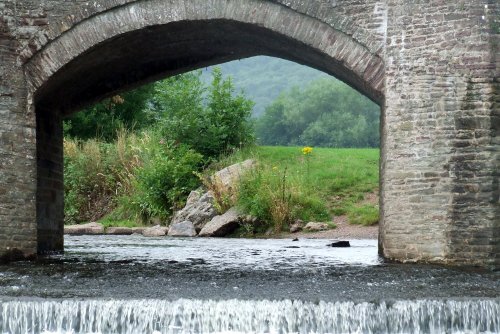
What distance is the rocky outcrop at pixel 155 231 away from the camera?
1920 centimetres

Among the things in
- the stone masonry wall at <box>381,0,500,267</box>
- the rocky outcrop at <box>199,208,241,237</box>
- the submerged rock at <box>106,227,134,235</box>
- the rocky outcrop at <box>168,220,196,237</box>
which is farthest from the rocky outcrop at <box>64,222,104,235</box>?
the stone masonry wall at <box>381,0,500,267</box>

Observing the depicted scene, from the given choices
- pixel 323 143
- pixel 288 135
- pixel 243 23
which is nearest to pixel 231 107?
pixel 243 23

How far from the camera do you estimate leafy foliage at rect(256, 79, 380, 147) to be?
2212 inches

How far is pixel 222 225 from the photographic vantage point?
18641mm

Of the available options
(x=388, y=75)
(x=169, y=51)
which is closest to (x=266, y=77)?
(x=169, y=51)

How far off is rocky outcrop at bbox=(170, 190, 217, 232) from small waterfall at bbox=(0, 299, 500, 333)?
1194cm

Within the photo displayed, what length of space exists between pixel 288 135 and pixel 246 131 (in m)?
38.0

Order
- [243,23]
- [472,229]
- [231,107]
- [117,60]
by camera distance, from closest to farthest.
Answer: [472,229] → [243,23] → [117,60] → [231,107]

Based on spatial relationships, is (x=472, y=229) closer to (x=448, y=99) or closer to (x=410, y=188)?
(x=410, y=188)

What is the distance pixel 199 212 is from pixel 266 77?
68564mm

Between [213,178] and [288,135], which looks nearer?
[213,178]

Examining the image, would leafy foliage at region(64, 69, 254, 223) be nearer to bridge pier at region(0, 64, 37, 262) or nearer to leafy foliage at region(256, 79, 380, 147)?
bridge pier at region(0, 64, 37, 262)

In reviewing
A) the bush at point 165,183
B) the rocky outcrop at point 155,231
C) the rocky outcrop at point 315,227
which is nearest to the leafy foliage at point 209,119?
the bush at point 165,183

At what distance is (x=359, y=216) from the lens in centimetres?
1902
